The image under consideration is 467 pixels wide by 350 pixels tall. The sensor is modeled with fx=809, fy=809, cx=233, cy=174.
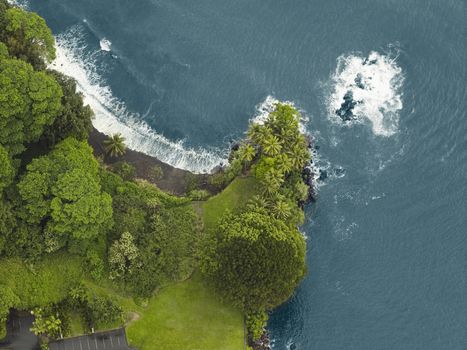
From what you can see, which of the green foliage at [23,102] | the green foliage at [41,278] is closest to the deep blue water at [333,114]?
the green foliage at [23,102]

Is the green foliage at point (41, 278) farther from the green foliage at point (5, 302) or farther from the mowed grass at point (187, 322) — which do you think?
the mowed grass at point (187, 322)

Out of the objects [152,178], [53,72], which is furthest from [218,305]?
[53,72]

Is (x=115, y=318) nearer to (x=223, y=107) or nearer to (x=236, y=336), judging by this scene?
(x=236, y=336)

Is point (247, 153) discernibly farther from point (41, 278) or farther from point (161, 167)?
point (41, 278)

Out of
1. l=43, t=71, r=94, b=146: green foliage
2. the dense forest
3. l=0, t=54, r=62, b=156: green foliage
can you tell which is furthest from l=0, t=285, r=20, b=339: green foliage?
l=43, t=71, r=94, b=146: green foliage

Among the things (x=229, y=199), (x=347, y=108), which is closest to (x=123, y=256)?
(x=229, y=199)

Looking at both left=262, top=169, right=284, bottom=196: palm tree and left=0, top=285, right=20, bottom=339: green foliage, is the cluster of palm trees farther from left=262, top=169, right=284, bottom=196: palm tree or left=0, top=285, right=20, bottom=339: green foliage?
left=0, top=285, right=20, bottom=339: green foliage
